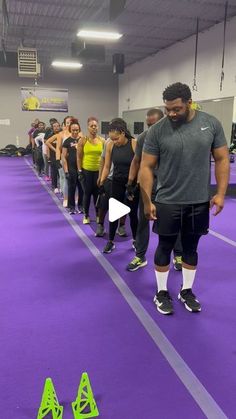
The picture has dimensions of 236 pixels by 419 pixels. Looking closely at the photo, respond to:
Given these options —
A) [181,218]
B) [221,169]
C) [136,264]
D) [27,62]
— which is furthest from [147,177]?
[27,62]

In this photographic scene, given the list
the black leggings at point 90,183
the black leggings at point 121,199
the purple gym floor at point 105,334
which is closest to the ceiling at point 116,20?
the black leggings at point 90,183

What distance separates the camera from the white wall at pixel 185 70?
1060 cm

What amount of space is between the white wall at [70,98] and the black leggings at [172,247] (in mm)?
17058

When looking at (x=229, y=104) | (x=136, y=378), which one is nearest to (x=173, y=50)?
(x=229, y=104)

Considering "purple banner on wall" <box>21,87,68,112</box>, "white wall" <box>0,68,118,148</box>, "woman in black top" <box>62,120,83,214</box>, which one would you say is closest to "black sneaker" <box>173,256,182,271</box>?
"woman in black top" <box>62,120,83,214</box>

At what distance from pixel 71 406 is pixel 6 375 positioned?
47 cm

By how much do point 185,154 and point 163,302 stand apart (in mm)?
1150

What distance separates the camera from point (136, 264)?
3715mm

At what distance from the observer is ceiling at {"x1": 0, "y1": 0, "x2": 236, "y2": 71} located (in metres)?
9.48

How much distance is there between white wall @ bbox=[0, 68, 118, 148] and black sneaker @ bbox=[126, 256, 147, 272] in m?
16.2

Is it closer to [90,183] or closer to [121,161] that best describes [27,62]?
[90,183]

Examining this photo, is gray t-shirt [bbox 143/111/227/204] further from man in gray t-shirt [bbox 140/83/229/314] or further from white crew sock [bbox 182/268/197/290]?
white crew sock [bbox 182/268/197/290]

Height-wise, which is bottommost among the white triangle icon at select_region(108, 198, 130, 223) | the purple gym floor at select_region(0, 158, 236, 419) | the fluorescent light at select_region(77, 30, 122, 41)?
the purple gym floor at select_region(0, 158, 236, 419)

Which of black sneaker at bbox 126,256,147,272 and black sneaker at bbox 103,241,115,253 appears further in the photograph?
black sneaker at bbox 103,241,115,253
